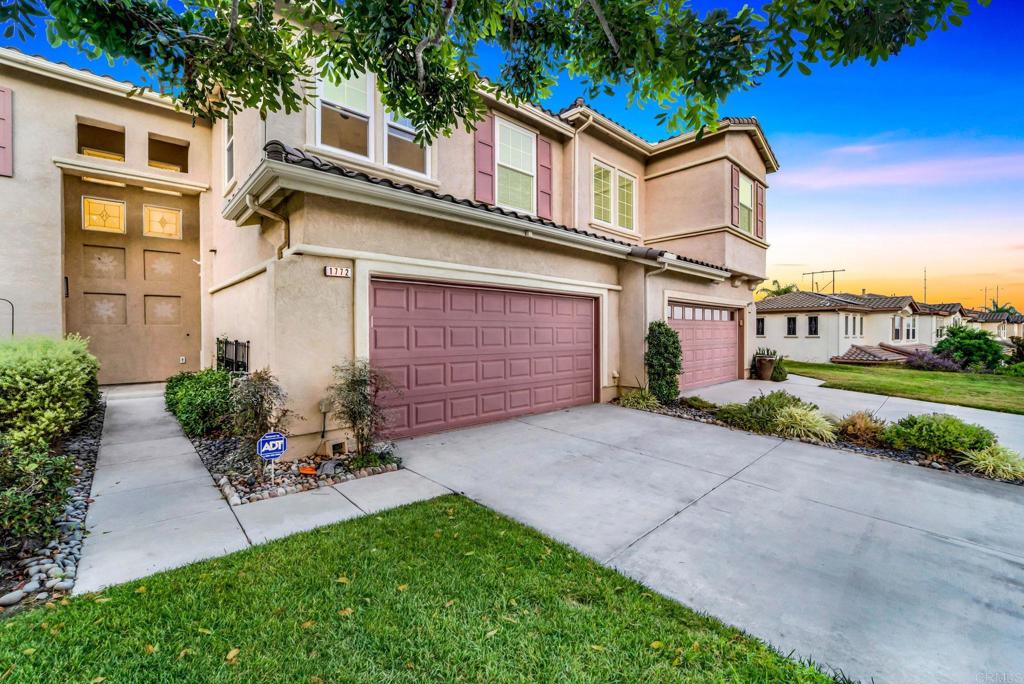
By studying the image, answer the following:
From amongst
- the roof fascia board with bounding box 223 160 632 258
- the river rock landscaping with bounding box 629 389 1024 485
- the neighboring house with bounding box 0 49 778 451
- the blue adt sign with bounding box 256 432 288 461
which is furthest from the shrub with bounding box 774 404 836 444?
the blue adt sign with bounding box 256 432 288 461

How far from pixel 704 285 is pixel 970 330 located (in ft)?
70.2

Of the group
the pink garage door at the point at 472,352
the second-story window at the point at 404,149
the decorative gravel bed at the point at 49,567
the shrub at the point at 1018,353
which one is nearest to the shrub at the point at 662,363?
the pink garage door at the point at 472,352

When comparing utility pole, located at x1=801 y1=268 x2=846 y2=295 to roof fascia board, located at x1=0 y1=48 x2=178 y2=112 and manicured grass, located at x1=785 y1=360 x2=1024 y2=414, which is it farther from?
roof fascia board, located at x1=0 y1=48 x2=178 y2=112

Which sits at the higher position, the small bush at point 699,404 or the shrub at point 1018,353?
the shrub at point 1018,353

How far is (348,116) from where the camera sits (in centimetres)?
739

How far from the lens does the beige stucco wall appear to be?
883 cm

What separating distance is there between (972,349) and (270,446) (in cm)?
2969

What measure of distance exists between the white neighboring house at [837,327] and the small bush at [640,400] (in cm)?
1574

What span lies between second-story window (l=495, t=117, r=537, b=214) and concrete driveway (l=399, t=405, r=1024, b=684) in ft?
20.1

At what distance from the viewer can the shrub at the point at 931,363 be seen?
18.8 m

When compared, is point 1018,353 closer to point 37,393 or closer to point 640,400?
point 640,400

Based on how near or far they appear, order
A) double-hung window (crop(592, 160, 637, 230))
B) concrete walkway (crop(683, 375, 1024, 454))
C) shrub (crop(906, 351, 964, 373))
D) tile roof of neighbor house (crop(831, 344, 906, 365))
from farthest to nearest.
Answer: tile roof of neighbor house (crop(831, 344, 906, 365)), shrub (crop(906, 351, 964, 373)), double-hung window (crop(592, 160, 637, 230)), concrete walkway (crop(683, 375, 1024, 454))

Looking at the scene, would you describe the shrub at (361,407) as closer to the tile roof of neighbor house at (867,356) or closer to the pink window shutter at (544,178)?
the pink window shutter at (544,178)

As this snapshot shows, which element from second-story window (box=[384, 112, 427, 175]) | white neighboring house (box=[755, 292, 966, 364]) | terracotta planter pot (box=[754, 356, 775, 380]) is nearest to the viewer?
second-story window (box=[384, 112, 427, 175])
